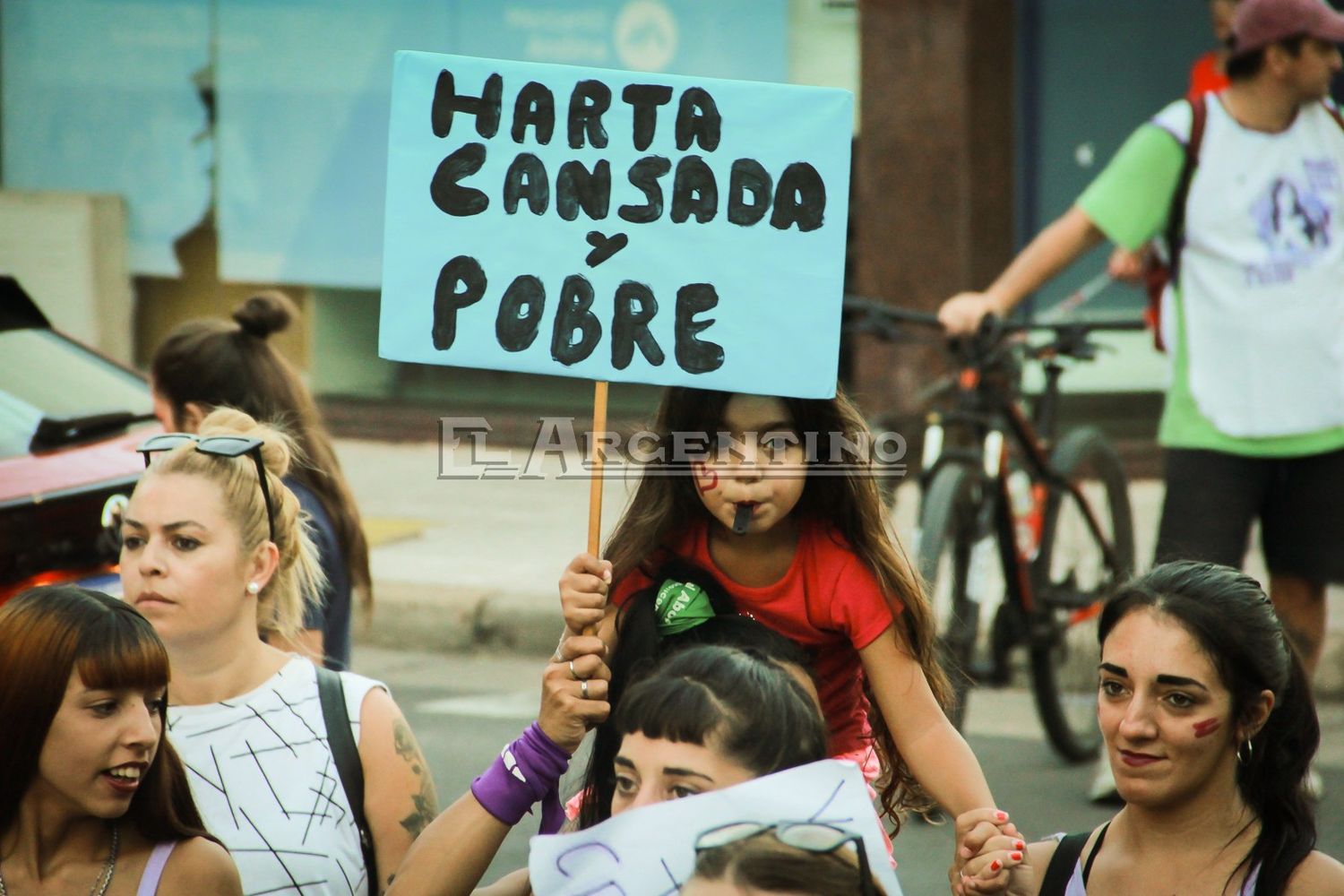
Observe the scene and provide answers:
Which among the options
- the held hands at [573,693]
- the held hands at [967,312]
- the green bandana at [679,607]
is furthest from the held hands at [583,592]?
the held hands at [967,312]

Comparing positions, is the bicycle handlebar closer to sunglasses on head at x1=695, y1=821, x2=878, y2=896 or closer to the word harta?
the word harta

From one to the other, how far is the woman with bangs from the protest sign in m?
0.59

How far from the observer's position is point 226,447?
319 centimetres

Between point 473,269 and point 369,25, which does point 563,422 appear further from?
point 473,269

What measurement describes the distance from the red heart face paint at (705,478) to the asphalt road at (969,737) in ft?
7.04

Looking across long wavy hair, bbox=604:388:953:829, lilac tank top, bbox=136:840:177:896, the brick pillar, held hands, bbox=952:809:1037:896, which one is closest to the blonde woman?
lilac tank top, bbox=136:840:177:896

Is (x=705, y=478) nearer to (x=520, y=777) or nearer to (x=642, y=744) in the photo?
(x=520, y=777)

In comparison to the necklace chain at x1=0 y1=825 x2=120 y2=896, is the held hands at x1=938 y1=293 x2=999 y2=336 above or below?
above

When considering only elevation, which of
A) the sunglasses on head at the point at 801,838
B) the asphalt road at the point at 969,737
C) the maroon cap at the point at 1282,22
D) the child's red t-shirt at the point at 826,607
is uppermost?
the maroon cap at the point at 1282,22

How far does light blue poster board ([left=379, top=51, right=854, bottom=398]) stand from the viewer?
2.99m

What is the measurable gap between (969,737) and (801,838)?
4320 mm

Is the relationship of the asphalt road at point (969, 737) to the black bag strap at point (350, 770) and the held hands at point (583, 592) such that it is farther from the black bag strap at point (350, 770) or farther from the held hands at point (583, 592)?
the held hands at point (583, 592)

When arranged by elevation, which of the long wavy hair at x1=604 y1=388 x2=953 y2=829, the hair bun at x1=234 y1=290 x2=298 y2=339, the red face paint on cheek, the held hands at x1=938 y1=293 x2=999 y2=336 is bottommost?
the red face paint on cheek

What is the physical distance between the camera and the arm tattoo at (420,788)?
297 centimetres
